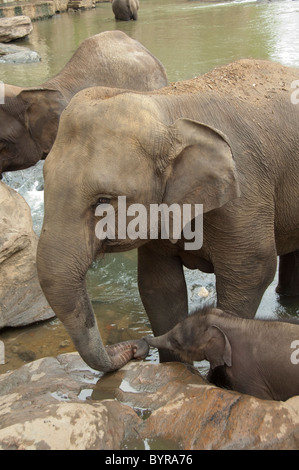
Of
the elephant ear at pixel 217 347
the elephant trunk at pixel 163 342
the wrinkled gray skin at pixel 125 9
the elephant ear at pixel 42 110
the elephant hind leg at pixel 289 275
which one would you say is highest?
the elephant ear at pixel 42 110

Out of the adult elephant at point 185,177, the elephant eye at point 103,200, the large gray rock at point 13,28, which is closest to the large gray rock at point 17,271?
the adult elephant at point 185,177

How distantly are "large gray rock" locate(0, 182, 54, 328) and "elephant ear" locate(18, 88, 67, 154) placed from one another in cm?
116

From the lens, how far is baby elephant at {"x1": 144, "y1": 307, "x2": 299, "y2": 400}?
3416mm

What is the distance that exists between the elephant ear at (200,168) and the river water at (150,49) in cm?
171

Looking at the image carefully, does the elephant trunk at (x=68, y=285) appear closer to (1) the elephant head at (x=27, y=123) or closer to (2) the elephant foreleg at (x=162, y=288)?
(2) the elephant foreleg at (x=162, y=288)

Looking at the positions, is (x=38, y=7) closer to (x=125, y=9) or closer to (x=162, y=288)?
(x=125, y=9)

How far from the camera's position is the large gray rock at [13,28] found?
18.2 meters

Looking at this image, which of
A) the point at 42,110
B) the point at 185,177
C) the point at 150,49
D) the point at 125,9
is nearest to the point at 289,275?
the point at 185,177

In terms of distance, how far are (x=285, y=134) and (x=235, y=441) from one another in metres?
1.72

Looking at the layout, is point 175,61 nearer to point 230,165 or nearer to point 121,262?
point 121,262

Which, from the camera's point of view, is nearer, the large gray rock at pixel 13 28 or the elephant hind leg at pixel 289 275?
the elephant hind leg at pixel 289 275

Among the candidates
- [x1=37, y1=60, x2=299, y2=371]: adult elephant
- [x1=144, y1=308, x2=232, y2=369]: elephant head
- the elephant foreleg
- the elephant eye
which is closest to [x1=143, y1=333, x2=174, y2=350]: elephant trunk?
[x1=144, y1=308, x2=232, y2=369]: elephant head
